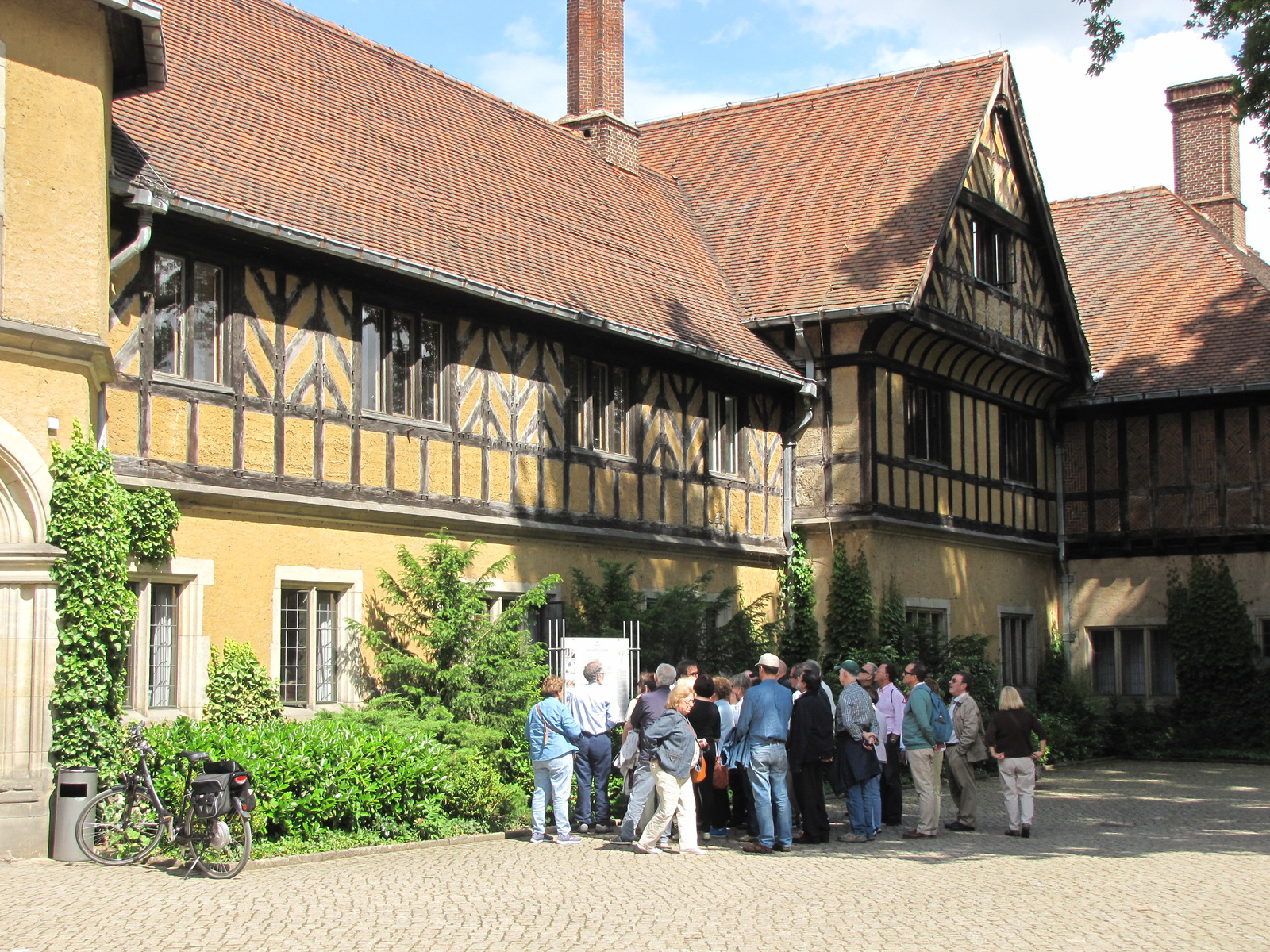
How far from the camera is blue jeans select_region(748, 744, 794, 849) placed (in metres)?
13.2

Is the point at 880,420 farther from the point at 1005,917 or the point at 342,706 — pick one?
the point at 1005,917

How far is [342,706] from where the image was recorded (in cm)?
1548

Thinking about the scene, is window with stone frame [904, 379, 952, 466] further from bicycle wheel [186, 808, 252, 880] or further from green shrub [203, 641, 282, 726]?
bicycle wheel [186, 808, 252, 880]

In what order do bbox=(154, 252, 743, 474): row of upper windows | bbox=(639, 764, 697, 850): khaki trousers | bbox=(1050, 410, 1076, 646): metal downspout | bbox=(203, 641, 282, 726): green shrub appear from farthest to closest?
1. bbox=(1050, 410, 1076, 646): metal downspout
2. bbox=(154, 252, 743, 474): row of upper windows
3. bbox=(203, 641, 282, 726): green shrub
4. bbox=(639, 764, 697, 850): khaki trousers

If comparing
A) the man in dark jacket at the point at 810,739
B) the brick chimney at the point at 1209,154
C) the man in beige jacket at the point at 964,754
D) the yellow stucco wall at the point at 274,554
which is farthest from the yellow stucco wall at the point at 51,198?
the brick chimney at the point at 1209,154

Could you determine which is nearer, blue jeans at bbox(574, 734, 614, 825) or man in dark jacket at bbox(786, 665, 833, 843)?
man in dark jacket at bbox(786, 665, 833, 843)

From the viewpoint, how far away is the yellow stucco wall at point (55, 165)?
12.3 metres

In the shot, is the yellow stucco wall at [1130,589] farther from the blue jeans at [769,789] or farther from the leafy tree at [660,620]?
the blue jeans at [769,789]

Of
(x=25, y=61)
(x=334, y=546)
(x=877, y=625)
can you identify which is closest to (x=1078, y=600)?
(x=877, y=625)

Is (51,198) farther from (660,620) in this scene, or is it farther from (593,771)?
(660,620)

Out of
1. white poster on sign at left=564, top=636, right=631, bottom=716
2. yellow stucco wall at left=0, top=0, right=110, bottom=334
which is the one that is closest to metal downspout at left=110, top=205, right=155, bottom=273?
yellow stucco wall at left=0, top=0, right=110, bottom=334

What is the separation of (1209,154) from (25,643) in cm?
2921

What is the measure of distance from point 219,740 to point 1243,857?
875 cm

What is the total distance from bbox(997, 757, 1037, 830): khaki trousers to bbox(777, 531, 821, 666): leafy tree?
7.84 meters
